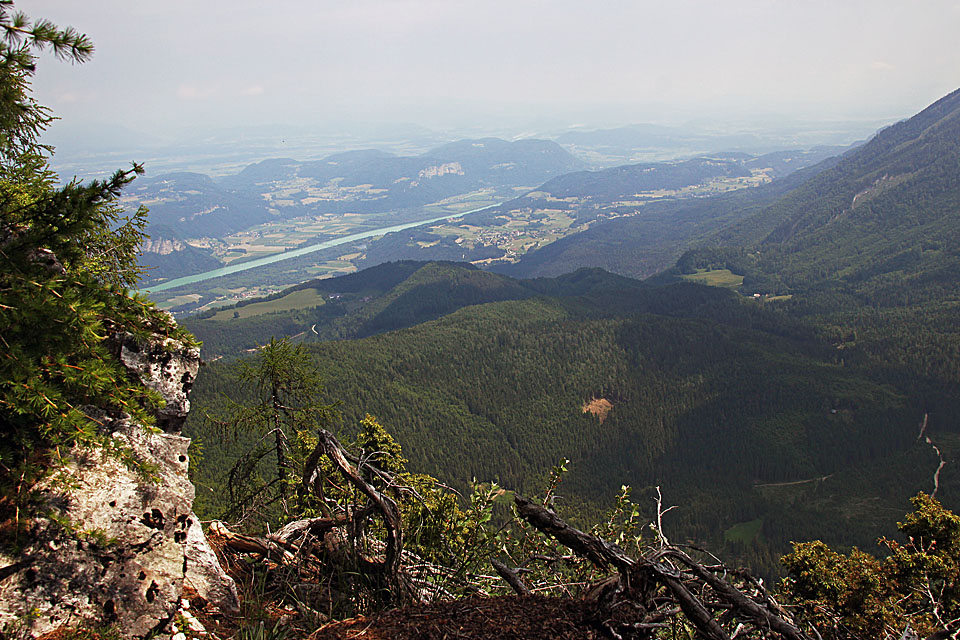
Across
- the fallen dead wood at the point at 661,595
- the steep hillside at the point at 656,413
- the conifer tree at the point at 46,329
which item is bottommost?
the steep hillside at the point at 656,413

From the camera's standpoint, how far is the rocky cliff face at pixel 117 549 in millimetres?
4484

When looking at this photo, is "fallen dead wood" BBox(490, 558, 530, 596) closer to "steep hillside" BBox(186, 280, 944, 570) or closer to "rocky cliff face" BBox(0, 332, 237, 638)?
"rocky cliff face" BBox(0, 332, 237, 638)

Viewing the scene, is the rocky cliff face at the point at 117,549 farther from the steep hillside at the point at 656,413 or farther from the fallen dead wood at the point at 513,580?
the steep hillside at the point at 656,413

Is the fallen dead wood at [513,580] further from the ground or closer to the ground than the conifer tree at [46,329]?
closer to the ground

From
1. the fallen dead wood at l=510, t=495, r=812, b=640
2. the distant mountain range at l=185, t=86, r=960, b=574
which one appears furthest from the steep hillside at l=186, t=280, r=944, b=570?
the fallen dead wood at l=510, t=495, r=812, b=640

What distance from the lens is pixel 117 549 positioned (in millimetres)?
5012

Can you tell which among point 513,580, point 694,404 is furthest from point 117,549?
point 694,404

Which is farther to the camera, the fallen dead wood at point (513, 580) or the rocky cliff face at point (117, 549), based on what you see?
the fallen dead wood at point (513, 580)

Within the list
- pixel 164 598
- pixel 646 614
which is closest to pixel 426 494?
pixel 164 598

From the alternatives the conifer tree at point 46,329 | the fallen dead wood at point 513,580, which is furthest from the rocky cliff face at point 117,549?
the fallen dead wood at point 513,580

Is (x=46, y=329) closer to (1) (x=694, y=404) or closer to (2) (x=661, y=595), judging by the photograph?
(2) (x=661, y=595)

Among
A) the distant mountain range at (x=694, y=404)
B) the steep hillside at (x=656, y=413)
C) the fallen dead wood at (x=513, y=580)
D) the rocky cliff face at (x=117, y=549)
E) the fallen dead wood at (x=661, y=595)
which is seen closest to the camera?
the fallen dead wood at (x=661, y=595)

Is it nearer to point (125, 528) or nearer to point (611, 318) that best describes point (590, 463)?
point (611, 318)

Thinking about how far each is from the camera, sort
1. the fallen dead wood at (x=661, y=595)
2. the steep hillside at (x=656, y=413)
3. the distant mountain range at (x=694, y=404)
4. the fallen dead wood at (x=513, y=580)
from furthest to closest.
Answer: the steep hillside at (x=656, y=413) → the distant mountain range at (x=694, y=404) → the fallen dead wood at (x=513, y=580) → the fallen dead wood at (x=661, y=595)
